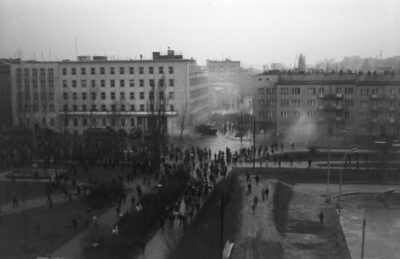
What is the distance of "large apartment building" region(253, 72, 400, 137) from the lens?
11.7 m

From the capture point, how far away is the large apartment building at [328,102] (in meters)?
11.7

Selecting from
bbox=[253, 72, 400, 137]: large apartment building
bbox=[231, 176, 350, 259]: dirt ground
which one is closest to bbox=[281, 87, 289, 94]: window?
bbox=[253, 72, 400, 137]: large apartment building

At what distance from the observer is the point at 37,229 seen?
17.0ft

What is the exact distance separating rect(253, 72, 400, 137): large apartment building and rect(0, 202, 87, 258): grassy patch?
7.29 meters

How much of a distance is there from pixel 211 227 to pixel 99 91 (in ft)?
29.0

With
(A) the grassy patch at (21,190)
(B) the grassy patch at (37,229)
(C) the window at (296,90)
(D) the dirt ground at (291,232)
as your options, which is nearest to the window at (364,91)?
(C) the window at (296,90)

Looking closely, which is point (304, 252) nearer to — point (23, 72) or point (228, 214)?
point (228, 214)

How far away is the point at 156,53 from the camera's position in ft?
43.2

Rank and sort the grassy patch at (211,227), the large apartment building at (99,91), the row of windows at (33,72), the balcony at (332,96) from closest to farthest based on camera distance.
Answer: the grassy patch at (211,227) < the balcony at (332,96) < the large apartment building at (99,91) < the row of windows at (33,72)

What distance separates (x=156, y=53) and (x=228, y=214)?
789cm

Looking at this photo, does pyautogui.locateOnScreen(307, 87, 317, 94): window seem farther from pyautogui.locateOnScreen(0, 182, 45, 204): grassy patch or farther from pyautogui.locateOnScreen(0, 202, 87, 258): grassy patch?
pyautogui.locateOnScreen(0, 202, 87, 258): grassy patch

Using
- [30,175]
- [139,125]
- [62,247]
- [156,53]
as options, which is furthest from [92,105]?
[62,247]

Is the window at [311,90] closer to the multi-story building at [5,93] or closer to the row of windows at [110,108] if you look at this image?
the row of windows at [110,108]

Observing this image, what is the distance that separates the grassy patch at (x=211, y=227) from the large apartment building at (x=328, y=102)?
17.6ft
